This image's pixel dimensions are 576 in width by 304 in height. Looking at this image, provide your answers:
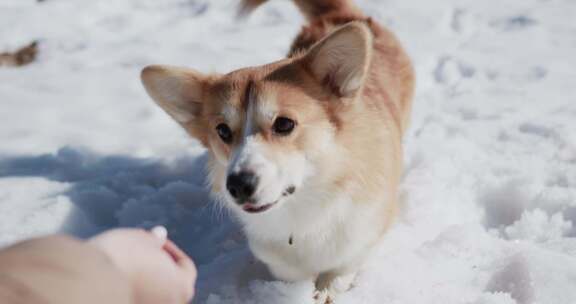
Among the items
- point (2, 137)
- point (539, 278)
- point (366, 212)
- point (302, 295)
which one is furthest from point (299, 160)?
point (2, 137)

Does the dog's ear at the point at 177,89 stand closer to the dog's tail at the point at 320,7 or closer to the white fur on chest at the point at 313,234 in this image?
the white fur on chest at the point at 313,234

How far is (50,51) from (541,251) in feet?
12.1

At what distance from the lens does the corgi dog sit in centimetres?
226

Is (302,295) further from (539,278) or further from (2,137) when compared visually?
(2,137)

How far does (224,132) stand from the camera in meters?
2.40

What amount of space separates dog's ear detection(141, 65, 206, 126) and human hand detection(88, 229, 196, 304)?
1.23 m

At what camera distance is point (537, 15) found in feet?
14.8

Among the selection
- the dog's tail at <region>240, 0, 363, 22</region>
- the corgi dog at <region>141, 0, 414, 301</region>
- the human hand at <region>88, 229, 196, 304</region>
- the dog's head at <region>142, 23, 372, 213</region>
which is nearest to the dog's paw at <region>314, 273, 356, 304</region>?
the corgi dog at <region>141, 0, 414, 301</region>

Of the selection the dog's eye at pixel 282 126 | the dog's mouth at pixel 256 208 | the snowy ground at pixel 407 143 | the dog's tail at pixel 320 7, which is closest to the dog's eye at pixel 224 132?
the dog's eye at pixel 282 126

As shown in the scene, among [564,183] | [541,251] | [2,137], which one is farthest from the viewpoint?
[2,137]

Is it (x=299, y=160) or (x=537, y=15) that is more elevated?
(x=299, y=160)

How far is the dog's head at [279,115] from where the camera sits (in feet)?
7.02

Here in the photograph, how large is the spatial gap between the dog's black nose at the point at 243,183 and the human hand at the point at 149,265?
615 mm

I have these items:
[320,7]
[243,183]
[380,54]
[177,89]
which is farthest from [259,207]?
[320,7]
